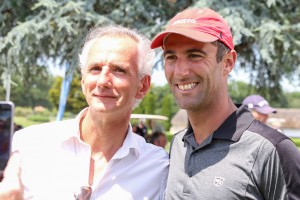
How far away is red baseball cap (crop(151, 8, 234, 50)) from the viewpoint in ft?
6.97

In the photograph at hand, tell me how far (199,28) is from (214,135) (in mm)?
459

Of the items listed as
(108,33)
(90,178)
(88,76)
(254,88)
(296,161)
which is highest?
(108,33)

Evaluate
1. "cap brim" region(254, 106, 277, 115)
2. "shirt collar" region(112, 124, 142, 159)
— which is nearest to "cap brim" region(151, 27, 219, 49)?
"shirt collar" region(112, 124, 142, 159)

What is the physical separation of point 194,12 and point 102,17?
6184mm

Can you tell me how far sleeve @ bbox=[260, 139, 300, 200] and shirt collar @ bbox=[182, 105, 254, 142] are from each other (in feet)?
0.65

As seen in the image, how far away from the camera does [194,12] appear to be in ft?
7.46

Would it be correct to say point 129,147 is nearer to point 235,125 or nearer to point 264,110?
point 235,125

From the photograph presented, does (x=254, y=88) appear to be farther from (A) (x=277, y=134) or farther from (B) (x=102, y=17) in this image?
(A) (x=277, y=134)

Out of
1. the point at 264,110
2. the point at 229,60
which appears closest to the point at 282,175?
the point at 229,60

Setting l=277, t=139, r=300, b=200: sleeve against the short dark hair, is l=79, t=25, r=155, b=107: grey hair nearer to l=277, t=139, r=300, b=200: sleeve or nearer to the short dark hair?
the short dark hair

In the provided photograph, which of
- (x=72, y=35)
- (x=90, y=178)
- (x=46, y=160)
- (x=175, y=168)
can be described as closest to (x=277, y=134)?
(x=175, y=168)

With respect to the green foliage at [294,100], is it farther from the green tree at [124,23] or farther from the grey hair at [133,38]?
the grey hair at [133,38]

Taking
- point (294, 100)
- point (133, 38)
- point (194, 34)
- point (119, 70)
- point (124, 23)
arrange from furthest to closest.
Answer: point (294, 100) → point (124, 23) → point (133, 38) → point (119, 70) → point (194, 34)

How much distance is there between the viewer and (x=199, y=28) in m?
2.15
